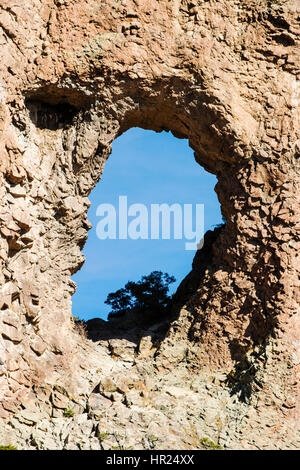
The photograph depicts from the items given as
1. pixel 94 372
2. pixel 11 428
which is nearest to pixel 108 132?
pixel 94 372

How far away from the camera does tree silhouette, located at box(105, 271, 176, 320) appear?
27.9 metres

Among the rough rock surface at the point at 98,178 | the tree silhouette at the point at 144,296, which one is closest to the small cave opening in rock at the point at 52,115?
the rough rock surface at the point at 98,178

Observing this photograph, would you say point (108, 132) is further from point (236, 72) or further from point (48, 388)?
point (48, 388)

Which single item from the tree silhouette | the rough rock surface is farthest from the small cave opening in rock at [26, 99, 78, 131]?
the tree silhouette

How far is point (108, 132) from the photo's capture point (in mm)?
21656

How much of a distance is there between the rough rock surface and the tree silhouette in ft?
17.0

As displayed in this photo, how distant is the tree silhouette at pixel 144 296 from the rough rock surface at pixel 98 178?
5.17 metres

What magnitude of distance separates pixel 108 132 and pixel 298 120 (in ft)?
20.3

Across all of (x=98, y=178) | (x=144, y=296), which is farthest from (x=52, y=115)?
(x=144, y=296)

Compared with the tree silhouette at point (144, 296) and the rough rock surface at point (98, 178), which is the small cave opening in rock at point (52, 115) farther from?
the tree silhouette at point (144, 296)
